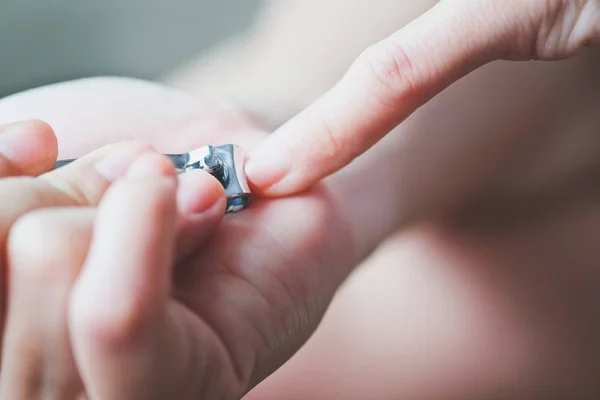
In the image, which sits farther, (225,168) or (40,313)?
(225,168)

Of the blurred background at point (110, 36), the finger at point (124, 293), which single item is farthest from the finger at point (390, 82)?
the blurred background at point (110, 36)

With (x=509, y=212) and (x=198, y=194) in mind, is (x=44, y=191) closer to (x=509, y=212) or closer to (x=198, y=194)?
(x=198, y=194)

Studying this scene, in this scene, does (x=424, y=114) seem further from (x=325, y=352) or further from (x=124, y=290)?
(x=124, y=290)

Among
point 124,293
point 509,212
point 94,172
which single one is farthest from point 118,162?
point 509,212

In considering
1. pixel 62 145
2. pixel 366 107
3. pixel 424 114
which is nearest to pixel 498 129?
pixel 424 114

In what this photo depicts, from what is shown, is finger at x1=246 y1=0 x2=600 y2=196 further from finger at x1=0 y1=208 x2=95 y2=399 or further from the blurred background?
the blurred background

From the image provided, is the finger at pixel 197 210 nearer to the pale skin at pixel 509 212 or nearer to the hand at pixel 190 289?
the hand at pixel 190 289
